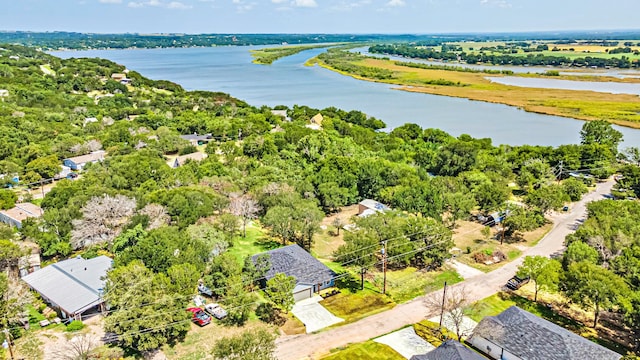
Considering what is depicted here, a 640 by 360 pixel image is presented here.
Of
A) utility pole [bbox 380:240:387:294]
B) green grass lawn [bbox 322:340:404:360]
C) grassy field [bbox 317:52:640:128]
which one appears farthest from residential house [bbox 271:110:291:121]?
green grass lawn [bbox 322:340:404:360]

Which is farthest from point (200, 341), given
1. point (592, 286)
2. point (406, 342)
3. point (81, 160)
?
point (81, 160)

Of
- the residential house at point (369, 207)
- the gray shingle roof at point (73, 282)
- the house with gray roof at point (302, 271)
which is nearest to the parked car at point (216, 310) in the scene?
the house with gray roof at point (302, 271)

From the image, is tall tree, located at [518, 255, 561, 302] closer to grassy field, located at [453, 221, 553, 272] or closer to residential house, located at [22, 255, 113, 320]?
grassy field, located at [453, 221, 553, 272]

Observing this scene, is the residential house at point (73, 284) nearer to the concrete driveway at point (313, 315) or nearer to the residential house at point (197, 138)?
the concrete driveway at point (313, 315)

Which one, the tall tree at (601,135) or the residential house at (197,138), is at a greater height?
the tall tree at (601,135)

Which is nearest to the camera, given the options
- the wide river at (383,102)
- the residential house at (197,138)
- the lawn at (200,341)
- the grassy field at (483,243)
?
the lawn at (200,341)

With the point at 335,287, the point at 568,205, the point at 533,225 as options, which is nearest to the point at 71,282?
the point at 335,287

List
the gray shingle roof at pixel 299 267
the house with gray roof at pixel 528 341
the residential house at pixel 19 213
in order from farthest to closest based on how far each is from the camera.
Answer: the residential house at pixel 19 213 → the gray shingle roof at pixel 299 267 → the house with gray roof at pixel 528 341

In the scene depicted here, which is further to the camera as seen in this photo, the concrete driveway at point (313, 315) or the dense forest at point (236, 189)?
the dense forest at point (236, 189)
